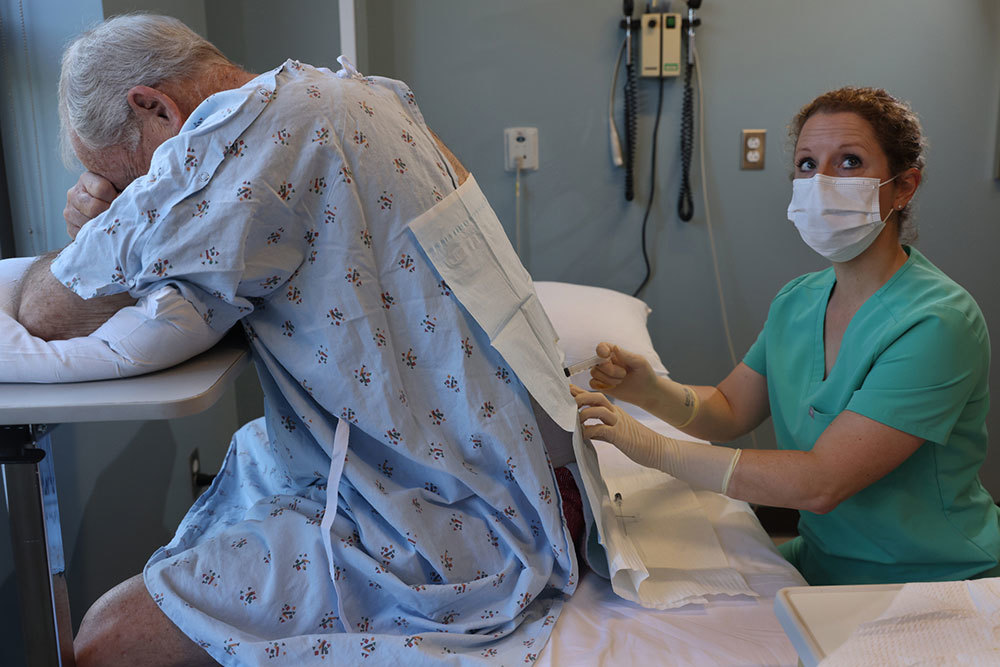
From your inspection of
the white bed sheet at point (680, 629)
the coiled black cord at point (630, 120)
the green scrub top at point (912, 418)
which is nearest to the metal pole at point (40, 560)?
the white bed sheet at point (680, 629)

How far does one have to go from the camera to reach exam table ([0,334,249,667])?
0.85 meters

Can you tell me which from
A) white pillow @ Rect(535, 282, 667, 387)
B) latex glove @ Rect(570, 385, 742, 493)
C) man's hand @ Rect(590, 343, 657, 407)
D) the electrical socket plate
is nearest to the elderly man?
latex glove @ Rect(570, 385, 742, 493)

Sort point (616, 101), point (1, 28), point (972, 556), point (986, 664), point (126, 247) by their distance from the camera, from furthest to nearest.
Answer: point (616, 101)
point (1, 28)
point (972, 556)
point (126, 247)
point (986, 664)

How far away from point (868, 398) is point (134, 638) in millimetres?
1059

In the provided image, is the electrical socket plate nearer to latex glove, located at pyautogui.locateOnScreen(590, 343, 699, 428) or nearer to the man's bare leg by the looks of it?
latex glove, located at pyautogui.locateOnScreen(590, 343, 699, 428)

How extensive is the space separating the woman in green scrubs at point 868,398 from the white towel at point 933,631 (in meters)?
0.53

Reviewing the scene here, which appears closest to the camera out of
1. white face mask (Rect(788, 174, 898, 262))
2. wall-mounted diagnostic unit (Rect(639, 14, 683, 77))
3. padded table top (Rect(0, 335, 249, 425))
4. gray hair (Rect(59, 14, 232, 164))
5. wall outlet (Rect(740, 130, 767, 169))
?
padded table top (Rect(0, 335, 249, 425))

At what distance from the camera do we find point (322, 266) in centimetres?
100

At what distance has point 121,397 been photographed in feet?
2.87

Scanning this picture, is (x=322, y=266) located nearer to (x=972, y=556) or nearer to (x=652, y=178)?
(x=972, y=556)

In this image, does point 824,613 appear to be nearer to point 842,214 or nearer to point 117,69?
point 842,214

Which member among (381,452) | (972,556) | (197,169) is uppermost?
(197,169)

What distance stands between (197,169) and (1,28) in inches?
48.1

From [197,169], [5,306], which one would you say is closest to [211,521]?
[5,306]
